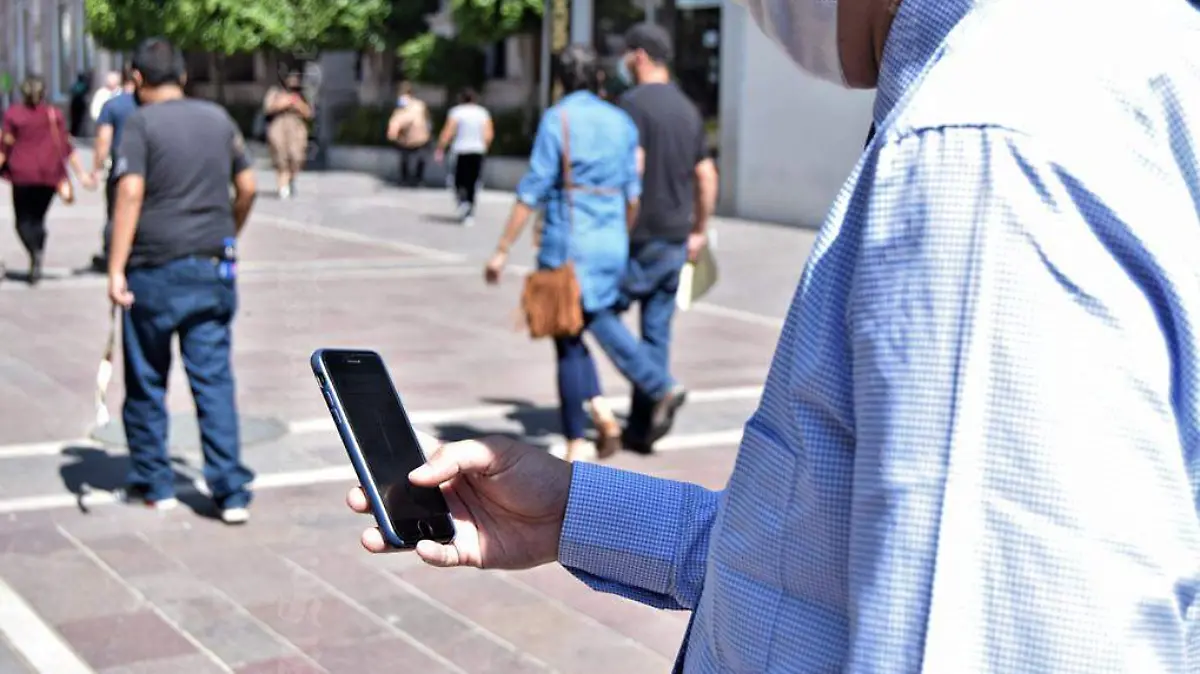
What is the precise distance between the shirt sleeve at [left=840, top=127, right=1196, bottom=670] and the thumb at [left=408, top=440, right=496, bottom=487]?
609 millimetres

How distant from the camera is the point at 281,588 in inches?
192

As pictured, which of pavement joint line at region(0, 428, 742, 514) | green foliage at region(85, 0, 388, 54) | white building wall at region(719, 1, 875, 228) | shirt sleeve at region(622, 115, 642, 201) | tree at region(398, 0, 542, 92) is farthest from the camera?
green foliage at region(85, 0, 388, 54)

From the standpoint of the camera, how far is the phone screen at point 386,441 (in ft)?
4.98

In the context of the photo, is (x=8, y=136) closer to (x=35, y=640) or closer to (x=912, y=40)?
(x=35, y=640)

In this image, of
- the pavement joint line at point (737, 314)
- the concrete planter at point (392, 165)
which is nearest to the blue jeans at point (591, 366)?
the pavement joint line at point (737, 314)

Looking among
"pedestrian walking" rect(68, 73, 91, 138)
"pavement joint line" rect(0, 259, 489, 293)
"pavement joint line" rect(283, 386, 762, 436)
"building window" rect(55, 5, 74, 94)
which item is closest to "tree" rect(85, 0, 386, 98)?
"pedestrian walking" rect(68, 73, 91, 138)

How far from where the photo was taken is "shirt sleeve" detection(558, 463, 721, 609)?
1.47 m

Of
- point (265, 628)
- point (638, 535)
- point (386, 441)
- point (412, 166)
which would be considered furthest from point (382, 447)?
point (412, 166)

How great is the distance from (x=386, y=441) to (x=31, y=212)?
11503mm

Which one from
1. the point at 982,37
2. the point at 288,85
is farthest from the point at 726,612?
the point at 288,85

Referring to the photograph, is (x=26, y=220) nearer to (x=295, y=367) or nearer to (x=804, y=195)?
(x=295, y=367)

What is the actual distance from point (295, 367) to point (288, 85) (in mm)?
14922

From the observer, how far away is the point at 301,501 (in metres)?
5.95

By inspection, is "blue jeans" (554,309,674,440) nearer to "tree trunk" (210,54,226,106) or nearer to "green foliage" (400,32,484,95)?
"green foliage" (400,32,484,95)
